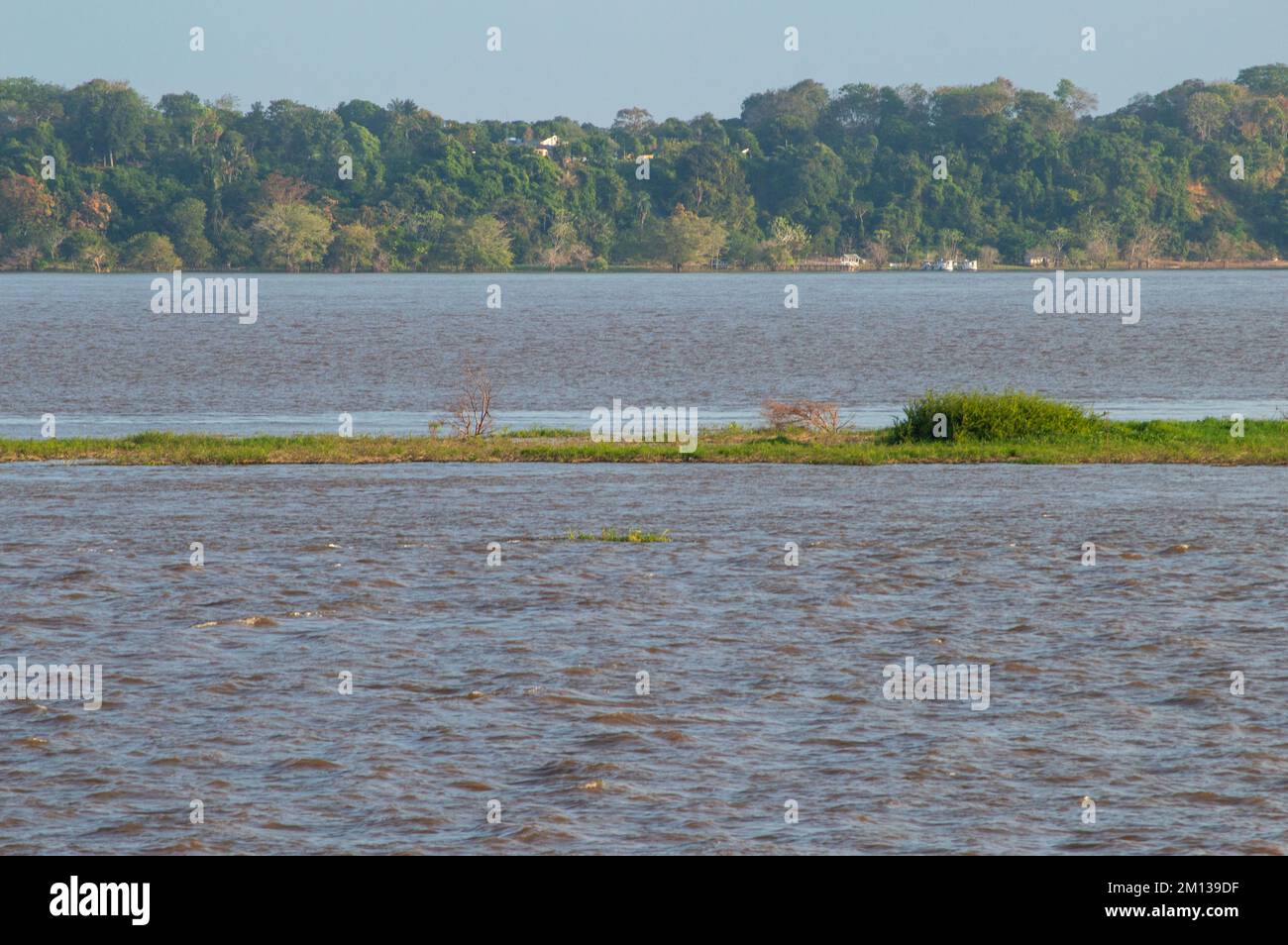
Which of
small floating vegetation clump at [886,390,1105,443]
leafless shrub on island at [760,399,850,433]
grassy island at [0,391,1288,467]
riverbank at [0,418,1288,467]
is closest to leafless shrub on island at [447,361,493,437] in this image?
grassy island at [0,391,1288,467]

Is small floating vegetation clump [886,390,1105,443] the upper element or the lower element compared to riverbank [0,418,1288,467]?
upper

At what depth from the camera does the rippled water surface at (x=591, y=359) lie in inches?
2200

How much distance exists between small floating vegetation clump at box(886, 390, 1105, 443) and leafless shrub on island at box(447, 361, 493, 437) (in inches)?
382

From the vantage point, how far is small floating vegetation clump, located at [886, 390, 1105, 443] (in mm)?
39062

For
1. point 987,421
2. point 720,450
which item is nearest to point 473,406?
point 720,450

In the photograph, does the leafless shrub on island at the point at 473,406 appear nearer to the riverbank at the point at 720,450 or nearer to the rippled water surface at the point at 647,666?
the riverbank at the point at 720,450

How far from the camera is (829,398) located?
5972 cm

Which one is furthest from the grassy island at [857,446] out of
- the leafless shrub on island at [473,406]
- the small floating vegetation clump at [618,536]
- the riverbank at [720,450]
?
the small floating vegetation clump at [618,536]

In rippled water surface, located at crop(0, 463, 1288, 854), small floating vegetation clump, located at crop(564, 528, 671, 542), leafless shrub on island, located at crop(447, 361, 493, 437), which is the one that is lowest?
rippled water surface, located at crop(0, 463, 1288, 854)

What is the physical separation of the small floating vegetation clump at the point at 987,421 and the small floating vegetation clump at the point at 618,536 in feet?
39.5

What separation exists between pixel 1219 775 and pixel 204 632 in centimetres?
1207

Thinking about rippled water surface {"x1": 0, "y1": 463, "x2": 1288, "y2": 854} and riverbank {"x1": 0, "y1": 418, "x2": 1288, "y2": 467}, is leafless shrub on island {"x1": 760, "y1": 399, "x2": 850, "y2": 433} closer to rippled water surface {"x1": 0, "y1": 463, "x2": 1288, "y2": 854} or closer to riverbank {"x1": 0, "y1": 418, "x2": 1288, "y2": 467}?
riverbank {"x1": 0, "y1": 418, "x2": 1288, "y2": 467}

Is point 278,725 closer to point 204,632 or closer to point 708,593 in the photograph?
point 204,632
